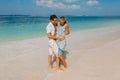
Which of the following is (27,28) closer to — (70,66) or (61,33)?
(70,66)

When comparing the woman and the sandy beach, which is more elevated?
the woman

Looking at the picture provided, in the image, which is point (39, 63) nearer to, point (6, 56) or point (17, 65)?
point (17, 65)

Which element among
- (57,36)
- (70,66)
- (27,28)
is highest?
(57,36)

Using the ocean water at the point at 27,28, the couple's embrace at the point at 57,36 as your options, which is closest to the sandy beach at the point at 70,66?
the couple's embrace at the point at 57,36

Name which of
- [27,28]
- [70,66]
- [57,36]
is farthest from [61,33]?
[27,28]

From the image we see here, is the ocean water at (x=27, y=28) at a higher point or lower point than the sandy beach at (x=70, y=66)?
lower

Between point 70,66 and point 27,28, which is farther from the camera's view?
point 27,28

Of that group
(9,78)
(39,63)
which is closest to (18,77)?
(9,78)

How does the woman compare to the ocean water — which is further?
the ocean water

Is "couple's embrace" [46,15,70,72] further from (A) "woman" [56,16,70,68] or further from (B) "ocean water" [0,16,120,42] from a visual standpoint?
(B) "ocean water" [0,16,120,42]

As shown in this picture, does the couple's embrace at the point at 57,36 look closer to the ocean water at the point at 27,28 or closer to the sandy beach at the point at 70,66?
the sandy beach at the point at 70,66

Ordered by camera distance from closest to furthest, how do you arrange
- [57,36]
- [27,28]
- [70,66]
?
[57,36] < [70,66] < [27,28]

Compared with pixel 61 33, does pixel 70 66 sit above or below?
below

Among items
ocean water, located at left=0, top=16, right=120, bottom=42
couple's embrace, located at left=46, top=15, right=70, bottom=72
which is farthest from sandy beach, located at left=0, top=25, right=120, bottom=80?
ocean water, located at left=0, top=16, right=120, bottom=42
